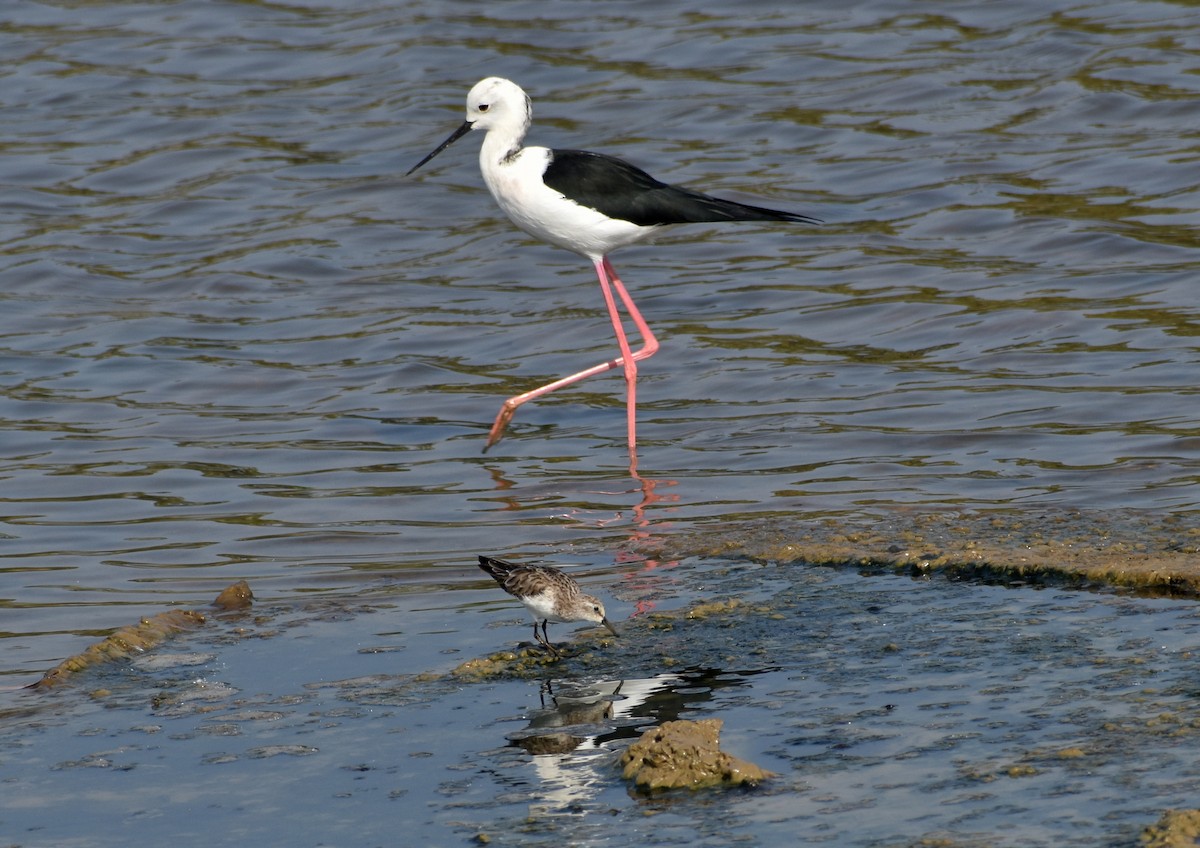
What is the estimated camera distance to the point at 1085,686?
434 cm

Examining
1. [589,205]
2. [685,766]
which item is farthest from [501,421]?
[685,766]

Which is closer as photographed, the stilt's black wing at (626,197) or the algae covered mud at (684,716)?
the algae covered mud at (684,716)

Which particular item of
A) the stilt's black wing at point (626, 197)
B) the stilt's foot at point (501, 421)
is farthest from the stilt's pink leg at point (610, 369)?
the stilt's black wing at point (626, 197)

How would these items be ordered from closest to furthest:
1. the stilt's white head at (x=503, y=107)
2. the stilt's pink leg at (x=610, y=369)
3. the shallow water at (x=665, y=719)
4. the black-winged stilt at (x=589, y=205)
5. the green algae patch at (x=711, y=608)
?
the shallow water at (x=665, y=719) < the green algae patch at (x=711, y=608) < the stilt's pink leg at (x=610, y=369) < the black-winged stilt at (x=589, y=205) < the stilt's white head at (x=503, y=107)

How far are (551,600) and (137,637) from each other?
4.64 feet

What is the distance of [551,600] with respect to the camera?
5051 millimetres

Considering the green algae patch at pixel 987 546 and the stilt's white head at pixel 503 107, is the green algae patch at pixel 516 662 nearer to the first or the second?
the green algae patch at pixel 987 546

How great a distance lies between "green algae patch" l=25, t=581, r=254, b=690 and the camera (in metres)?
5.25

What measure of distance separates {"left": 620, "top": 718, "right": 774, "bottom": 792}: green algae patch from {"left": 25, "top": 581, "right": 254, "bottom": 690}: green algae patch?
2.08 meters

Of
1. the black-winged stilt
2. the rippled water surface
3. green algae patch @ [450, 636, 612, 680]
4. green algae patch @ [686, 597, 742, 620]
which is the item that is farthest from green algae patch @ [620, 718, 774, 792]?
the black-winged stilt

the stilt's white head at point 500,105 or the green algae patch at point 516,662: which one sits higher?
the stilt's white head at point 500,105

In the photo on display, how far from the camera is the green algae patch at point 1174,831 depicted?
11.0 ft

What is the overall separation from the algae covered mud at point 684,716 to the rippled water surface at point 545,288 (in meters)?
0.88

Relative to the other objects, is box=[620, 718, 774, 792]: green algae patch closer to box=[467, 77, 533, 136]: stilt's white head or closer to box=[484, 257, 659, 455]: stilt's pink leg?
box=[484, 257, 659, 455]: stilt's pink leg
